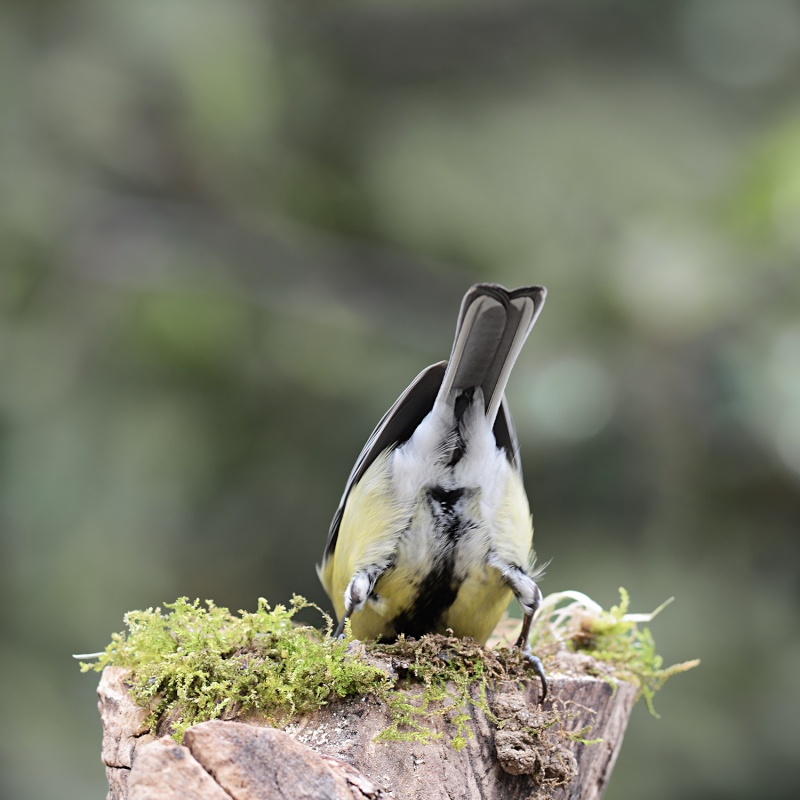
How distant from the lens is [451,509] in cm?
253

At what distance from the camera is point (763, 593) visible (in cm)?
492

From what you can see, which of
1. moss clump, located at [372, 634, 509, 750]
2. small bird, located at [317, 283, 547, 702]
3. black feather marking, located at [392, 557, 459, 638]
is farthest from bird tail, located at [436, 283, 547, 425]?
moss clump, located at [372, 634, 509, 750]

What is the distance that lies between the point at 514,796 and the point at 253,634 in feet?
2.19

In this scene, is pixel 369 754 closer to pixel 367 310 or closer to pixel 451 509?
pixel 451 509

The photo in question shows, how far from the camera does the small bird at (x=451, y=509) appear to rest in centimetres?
243

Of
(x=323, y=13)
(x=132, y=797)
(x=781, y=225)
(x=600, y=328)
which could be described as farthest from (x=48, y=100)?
(x=132, y=797)

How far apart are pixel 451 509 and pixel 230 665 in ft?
2.48

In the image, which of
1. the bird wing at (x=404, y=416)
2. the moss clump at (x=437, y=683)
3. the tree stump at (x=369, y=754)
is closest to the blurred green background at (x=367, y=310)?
the bird wing at (x=404, y=416)

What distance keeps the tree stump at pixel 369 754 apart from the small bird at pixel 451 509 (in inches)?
9.9

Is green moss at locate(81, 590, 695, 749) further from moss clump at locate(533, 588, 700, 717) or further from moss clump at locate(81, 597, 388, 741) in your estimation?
moss clump at locate(533, 588, 700, 717)

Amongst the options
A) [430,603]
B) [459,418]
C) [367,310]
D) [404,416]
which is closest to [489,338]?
[459,418]

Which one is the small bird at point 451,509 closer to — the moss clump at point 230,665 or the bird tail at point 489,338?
the bird tail at point 489,338

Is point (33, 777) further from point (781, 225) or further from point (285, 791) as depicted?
point (781, 225)

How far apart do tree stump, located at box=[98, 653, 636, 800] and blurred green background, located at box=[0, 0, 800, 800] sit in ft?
6.59
